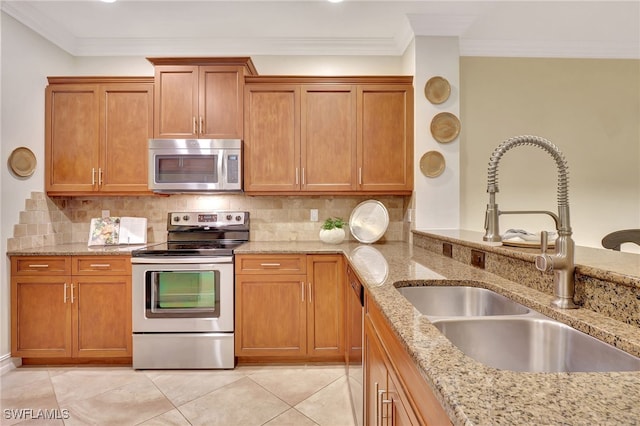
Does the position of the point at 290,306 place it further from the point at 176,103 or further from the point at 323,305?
the point at 176,103

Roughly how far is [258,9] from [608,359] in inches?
Answer: 115

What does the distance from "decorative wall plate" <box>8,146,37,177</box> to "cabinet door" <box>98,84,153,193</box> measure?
48 cm

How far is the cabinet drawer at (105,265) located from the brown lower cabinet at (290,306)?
2.80 ft

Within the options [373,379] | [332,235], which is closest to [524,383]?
[373,379]

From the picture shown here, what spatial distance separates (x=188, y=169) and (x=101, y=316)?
4.27 feet

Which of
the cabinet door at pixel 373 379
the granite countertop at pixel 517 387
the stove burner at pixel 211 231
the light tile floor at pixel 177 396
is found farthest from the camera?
the stove burner at pixel 211 231

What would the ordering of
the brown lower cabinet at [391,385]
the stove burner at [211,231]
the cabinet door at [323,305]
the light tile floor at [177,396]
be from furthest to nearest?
the stove burner at [211,231] → the cabinet door at [323,305] → the light tile floor at [177,396] → the brown lower cabinet at [391,385]

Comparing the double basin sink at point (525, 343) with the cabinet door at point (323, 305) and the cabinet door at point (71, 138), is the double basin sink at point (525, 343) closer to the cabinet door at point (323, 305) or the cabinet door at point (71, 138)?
the cabinet door at point (323, 305)

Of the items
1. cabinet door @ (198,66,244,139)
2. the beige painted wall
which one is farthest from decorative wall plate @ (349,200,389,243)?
cabinet door @ (198,66,244,139)

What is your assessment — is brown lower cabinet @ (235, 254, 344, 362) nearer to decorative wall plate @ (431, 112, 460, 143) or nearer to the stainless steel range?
the stainless steel range

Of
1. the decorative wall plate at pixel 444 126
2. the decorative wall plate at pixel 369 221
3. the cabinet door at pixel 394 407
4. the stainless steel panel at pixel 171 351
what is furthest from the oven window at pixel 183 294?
the decorative wall plate at pixel 444 126

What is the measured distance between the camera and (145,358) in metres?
2.59

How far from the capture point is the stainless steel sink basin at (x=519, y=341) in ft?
3.23

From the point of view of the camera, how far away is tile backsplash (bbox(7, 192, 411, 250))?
3256mm
